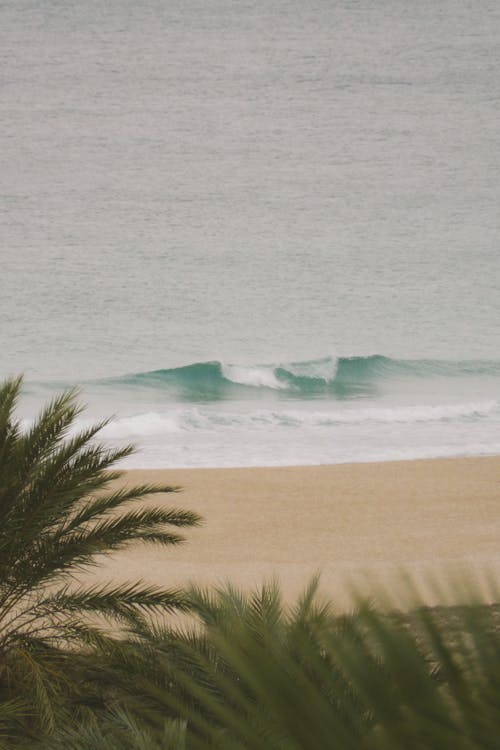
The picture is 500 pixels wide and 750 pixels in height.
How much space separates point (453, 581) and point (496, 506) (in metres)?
10.8

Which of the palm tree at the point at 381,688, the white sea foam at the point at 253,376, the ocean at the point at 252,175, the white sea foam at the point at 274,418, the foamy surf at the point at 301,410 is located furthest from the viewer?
the ocean at the point at 252,175

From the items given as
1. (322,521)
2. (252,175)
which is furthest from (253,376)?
(322,521)

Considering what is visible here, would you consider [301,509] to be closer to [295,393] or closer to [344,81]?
[295,393]

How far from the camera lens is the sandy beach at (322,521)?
8.91 meters

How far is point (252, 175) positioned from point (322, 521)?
54.4 ft

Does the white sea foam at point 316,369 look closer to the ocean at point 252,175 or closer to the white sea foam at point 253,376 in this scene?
the white sea foam at point 253,376

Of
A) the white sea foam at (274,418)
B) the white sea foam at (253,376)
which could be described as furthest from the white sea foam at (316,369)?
the white sea foam at (274,418)

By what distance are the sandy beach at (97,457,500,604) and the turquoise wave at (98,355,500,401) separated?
21.6ft

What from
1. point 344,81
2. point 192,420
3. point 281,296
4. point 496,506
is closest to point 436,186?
point 344,81

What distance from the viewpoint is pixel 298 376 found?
20.2 meters

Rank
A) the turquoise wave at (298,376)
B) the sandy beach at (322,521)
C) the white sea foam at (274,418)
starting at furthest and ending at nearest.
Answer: the turquoise wave at (298,376) < the white sea foam at (274,418) < the sandy beach at (322,521)

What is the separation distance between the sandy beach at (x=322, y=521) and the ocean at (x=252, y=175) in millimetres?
8916

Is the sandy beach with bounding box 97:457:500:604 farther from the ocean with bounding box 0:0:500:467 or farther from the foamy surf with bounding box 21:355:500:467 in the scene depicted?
the ocean with bounding box 0:0:500:467

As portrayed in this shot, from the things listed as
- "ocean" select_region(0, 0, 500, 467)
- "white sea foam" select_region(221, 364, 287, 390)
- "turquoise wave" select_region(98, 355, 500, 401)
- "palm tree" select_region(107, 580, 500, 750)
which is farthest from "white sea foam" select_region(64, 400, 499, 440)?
"palm tree" select_region(107, 580, 500, 750)
